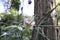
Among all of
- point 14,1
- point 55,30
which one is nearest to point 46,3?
point 55,30

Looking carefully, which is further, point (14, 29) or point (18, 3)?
point (18, 3)

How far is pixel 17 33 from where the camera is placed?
109 cm

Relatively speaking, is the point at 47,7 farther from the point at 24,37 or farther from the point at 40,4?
the point at 24,37

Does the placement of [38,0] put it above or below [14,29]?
above

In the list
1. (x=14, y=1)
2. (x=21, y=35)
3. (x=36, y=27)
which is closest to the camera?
(x=36, y=27)

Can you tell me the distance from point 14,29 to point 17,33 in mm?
67

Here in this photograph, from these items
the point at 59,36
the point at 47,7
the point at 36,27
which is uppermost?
the point at 47,7

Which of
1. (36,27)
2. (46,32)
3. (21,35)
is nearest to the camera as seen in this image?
(36,27)

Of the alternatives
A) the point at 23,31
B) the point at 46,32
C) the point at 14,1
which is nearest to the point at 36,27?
the point at 23,31

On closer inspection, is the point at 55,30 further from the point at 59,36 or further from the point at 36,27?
the point at 36,27

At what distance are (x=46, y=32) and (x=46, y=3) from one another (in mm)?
210

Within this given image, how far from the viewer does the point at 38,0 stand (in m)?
1.28

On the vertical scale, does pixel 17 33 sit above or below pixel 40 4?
below

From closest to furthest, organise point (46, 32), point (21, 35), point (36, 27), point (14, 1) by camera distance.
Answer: point (36, 27) < point (21, 35) < point (46, 32) < point (14, 1)
